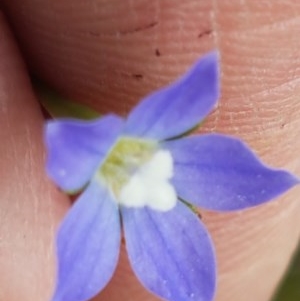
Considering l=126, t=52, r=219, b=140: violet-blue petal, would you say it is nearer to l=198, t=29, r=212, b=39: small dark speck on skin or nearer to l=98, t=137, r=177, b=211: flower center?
l=98, t=137, r=177, b=211: flower center

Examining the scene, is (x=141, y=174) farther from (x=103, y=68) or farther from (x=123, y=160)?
(x=103, y=68)

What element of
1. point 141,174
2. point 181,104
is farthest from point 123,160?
point 181,104

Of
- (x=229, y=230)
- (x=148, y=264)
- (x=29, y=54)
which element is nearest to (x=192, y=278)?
(x=148, y=264)

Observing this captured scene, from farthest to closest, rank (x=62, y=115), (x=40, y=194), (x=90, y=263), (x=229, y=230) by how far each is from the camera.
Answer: (x=229, y=230) < (x=40, y=194) < (x=62, y=115) < (x=90, y=263)

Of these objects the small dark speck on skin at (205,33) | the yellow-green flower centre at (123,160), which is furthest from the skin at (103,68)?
the yellow-green flower centre at (123,160)

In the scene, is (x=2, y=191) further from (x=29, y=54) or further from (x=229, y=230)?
(x=229, y=230)

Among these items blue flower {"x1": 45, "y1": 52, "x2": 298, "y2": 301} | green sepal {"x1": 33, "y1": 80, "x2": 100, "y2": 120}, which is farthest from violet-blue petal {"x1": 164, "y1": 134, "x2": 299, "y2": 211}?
green sepal {"x1": 33, "y1": 80, "x2": 100, "y2": 120}
